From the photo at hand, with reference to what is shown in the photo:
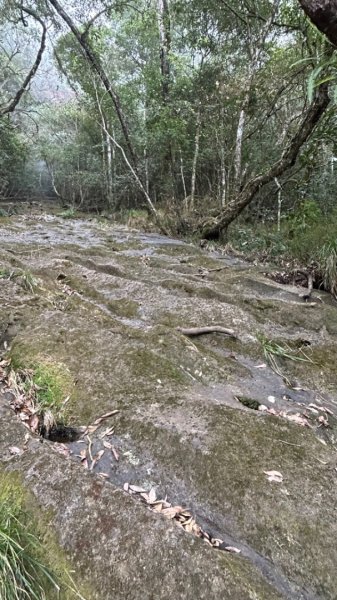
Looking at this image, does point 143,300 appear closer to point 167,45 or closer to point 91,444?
point 91,444

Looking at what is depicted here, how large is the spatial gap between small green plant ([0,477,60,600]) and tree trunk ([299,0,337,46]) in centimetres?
260

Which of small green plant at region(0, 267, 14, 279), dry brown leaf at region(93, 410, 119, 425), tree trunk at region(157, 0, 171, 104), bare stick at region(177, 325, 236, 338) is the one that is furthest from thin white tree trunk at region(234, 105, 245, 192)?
dry brown leaf at region(93, 410, 119, 425)

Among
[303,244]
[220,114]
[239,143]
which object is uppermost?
[220,114]

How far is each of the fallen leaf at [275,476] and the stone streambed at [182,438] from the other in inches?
0.8

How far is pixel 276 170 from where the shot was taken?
23.6 ft

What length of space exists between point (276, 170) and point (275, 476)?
6418mm

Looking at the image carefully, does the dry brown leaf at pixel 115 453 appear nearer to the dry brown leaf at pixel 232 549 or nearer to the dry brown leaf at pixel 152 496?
the dry brown leaf at pixel 152 496

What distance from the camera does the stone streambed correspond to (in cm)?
151

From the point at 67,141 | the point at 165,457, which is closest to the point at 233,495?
the point at 165,457

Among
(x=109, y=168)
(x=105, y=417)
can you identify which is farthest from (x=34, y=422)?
(x=109, y=168)

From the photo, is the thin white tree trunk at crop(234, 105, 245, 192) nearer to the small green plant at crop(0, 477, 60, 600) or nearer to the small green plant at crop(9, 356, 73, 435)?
the small green plant at crop(9, 356, 73, 435)

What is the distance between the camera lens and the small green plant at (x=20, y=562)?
1.31m

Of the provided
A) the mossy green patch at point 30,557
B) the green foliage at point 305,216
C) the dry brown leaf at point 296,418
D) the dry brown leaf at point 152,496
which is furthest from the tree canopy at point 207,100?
the mossy green patch at point 30,557

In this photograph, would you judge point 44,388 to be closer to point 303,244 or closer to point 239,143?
point 303,244
